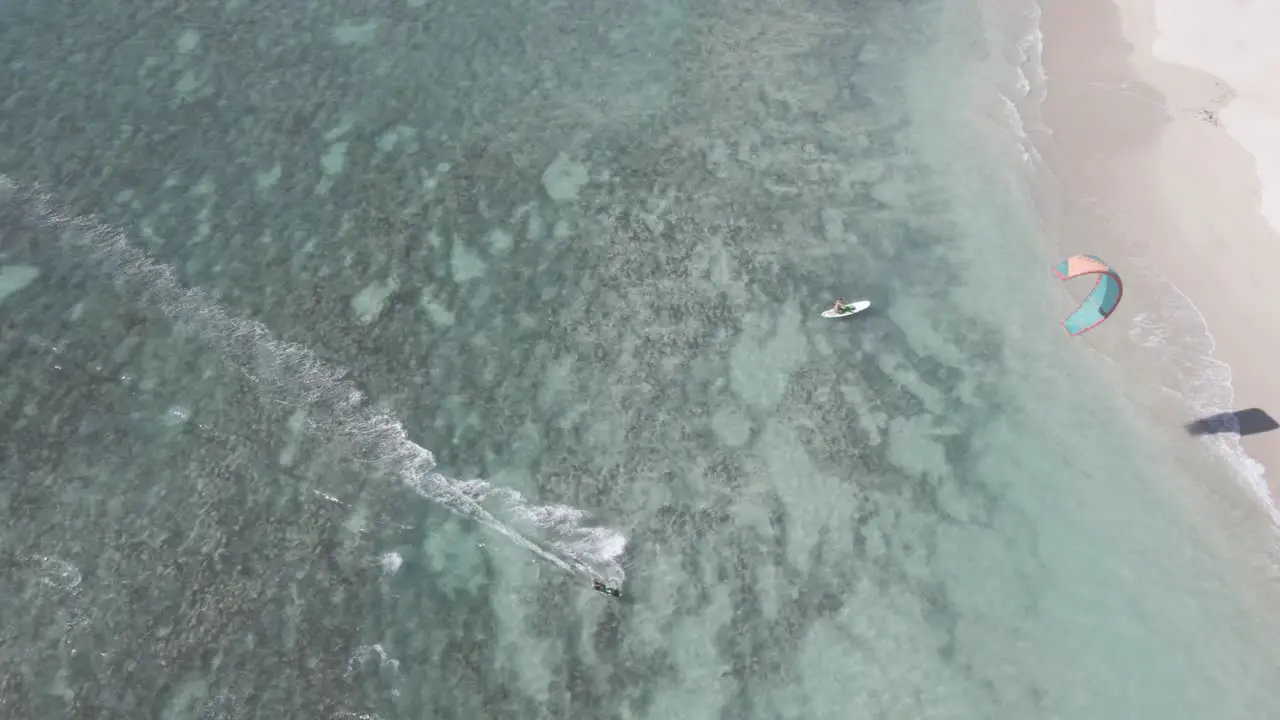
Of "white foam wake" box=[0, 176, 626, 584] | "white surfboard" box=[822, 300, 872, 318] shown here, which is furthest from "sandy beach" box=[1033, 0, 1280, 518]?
"white foam wake" box=[0, 176, 626, 584]

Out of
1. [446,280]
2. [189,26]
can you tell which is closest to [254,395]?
[446,280]

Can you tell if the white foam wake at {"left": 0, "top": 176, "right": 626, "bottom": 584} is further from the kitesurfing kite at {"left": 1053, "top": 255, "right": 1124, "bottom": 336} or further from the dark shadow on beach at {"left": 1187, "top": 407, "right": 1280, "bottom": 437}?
the dark shadow on beach at {"left": 1187, "top": 407, "right": 1280, "bottom": 437}

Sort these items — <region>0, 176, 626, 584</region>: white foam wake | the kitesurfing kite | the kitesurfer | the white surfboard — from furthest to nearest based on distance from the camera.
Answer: the white surfboard < the kitesurfing kite < <region>0, 176, 626, 584</region>: white foam wake < the kitesurfer

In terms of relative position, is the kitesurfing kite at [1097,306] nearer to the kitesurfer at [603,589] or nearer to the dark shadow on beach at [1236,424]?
the dark shadow on beach at [1236,424]

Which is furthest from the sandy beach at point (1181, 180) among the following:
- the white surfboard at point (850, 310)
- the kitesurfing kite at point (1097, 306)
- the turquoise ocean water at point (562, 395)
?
the white surfboard at point (850, 310)

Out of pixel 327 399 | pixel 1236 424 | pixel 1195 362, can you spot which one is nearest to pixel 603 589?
pixel 327 399

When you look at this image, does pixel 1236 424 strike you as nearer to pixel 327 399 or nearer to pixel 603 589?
pixel 603 589
